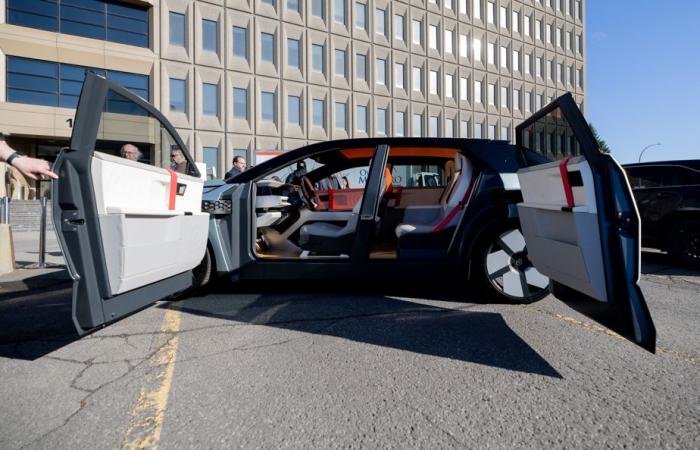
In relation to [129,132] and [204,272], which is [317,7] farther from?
[129,132]

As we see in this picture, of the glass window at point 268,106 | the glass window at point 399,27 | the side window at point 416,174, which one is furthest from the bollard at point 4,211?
the glass window at point 399,27

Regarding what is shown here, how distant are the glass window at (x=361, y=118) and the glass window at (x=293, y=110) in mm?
4307

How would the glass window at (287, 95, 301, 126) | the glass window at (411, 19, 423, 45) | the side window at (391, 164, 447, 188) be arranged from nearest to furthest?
1. the side window at (391, 164, 447, 188)
2. the glass window at (287, 95, 301, 126)
3. the glass window at (411, 19, 423, 45)

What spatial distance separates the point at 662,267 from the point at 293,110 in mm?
22981

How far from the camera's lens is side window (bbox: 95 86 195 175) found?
7.94 feet

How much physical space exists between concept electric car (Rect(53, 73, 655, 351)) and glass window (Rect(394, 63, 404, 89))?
1023 inches

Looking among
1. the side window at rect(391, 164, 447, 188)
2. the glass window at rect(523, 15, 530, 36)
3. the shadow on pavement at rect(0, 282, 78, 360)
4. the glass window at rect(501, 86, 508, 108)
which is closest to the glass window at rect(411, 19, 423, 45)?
the glass window at rect(501, 86, 508, 108)

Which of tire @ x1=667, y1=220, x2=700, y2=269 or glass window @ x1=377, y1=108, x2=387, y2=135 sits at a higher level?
glass window @ x1=377, y1=108, x2=387, y2=135

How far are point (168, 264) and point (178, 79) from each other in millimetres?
23329

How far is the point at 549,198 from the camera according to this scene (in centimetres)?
265

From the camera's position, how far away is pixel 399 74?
1153 inches

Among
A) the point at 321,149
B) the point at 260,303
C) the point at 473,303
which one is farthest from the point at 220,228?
the point at 473,303

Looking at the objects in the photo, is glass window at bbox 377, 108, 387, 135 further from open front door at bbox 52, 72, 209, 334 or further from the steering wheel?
open front door at bbox 52, 72, 209, 334

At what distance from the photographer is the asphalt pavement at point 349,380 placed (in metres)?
1.69
